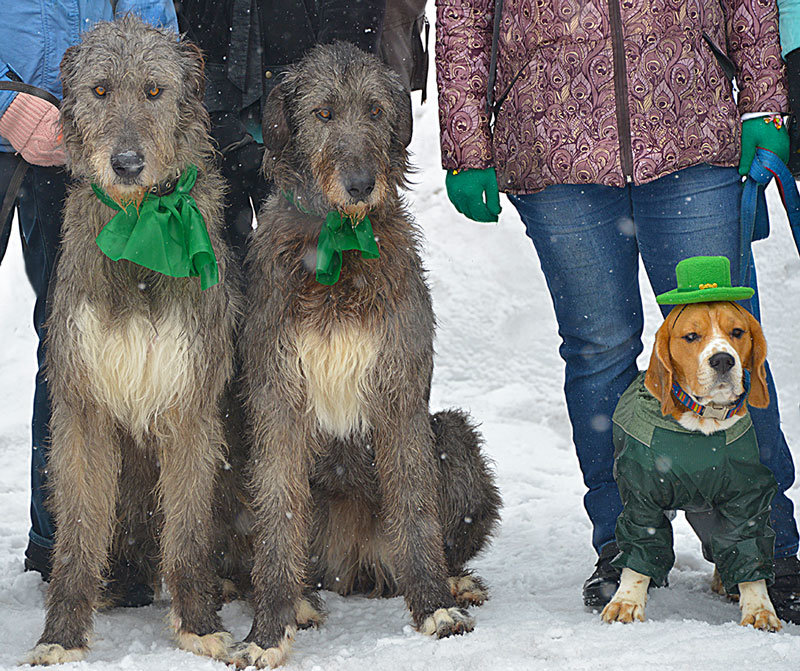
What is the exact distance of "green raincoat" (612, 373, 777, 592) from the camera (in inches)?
115

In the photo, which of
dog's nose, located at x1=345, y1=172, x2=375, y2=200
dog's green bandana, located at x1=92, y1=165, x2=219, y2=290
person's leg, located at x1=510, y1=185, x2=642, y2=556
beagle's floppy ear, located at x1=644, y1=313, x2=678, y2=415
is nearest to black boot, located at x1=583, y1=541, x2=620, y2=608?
person's leg, located at x1=510, y1=185, x2=642, y2=556

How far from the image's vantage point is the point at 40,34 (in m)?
3.16

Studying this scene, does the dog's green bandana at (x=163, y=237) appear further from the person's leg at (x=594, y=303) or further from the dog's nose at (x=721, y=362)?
the dog's nose at (x=721, y=362)

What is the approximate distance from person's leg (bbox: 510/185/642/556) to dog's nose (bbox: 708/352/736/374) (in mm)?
517

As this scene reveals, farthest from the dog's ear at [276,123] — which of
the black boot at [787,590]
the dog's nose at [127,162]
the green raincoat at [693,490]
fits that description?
the black boot at [787,590]

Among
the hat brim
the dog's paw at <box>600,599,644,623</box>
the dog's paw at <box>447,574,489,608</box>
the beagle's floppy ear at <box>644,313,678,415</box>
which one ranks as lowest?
the dog's paw at <box>447,574,489,608</box>

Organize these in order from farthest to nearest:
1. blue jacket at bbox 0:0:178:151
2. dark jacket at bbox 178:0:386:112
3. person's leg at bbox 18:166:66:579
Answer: dark jacket at bbox 178:0:386:112 < person's leg at bbox 18:166:66:579 < blue jacket at bbox 0:0:178:151

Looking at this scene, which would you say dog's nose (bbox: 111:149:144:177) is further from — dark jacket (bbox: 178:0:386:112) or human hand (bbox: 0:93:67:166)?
dark jacket (bbox: 178:0:386:112)

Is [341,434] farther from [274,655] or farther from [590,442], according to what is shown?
[590,442]

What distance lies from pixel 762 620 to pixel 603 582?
0.54m

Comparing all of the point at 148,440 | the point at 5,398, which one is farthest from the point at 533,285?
the point at 148,440

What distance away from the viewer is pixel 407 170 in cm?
321

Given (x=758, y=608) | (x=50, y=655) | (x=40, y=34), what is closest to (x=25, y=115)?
(x=40, y=34)

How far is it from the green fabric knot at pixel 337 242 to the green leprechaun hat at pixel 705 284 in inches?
37.0
